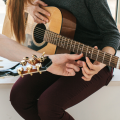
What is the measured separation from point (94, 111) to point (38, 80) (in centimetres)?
49

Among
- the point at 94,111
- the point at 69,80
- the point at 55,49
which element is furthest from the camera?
the point at 94,111

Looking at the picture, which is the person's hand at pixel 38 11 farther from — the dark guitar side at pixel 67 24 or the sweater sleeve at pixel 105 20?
the sweater sleeve at pixel 105 20

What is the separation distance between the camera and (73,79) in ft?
2.20

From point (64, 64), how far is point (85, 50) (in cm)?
13

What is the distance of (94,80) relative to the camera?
2.27ft

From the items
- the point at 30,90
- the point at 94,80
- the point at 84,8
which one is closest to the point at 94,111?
the point at 94,80

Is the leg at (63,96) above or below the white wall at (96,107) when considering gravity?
above

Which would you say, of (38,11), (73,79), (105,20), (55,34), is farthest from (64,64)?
(38,11)

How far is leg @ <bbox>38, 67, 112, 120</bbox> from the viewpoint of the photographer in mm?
613

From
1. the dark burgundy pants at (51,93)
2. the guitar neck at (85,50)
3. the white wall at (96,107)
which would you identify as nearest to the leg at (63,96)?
the dark burgundy pants at (51,93)

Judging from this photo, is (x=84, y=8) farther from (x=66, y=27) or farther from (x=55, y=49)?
(x=55, y=49)

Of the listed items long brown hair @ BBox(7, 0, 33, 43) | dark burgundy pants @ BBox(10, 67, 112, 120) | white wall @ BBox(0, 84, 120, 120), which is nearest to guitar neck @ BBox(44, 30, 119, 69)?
dark burgundy pants @ BBox(10, 67, 112, 120)

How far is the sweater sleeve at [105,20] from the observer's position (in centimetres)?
69

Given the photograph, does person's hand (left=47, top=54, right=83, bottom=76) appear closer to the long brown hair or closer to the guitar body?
Answer: the guitar body
